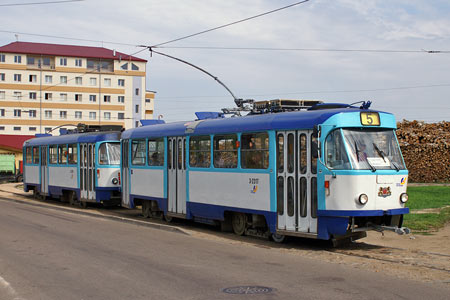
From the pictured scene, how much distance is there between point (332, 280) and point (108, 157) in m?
16.0

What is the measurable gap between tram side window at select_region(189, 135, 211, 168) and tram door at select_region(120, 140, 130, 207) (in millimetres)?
4638

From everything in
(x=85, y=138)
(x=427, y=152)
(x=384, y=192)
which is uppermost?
(x=85, y=138)

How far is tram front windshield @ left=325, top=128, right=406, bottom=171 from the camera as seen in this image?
39.1ft

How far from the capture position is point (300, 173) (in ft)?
41.2

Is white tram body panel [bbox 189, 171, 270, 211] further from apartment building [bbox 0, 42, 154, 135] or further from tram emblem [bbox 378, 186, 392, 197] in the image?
apartment building [bbox 0, 42, 154, 135]

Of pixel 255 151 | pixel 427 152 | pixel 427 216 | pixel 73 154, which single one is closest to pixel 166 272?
pixel 255 151

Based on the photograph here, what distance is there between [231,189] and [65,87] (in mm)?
78108

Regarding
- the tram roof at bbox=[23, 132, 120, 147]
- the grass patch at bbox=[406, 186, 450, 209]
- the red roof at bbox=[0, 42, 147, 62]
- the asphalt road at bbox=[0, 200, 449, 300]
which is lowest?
the asphalt road at bbox=[0, 200, 449, 300]

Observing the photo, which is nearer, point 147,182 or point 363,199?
point 363,199

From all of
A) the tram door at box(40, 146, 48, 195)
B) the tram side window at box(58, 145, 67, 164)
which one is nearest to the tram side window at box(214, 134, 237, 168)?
the tram side window at box(58, 145, 67, 164)

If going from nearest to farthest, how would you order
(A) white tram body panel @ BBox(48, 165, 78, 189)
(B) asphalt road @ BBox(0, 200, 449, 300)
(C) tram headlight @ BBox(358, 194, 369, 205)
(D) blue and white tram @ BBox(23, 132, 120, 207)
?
(B) asphalt road @ BBox(0, 200, 449, 300) < (C) tram headlight @ BBox(358, 194, 369, 205) < (D) blue and white tram @ BBox(23, 132, 120, 207) < (A) white tram body panel @ BBox(48, 165, 78, 189)

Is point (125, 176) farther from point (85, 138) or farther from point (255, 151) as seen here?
point (255, 151)

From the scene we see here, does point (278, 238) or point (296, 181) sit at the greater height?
point (296, 181)

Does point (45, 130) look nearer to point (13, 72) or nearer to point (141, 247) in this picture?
point (13, 72)
